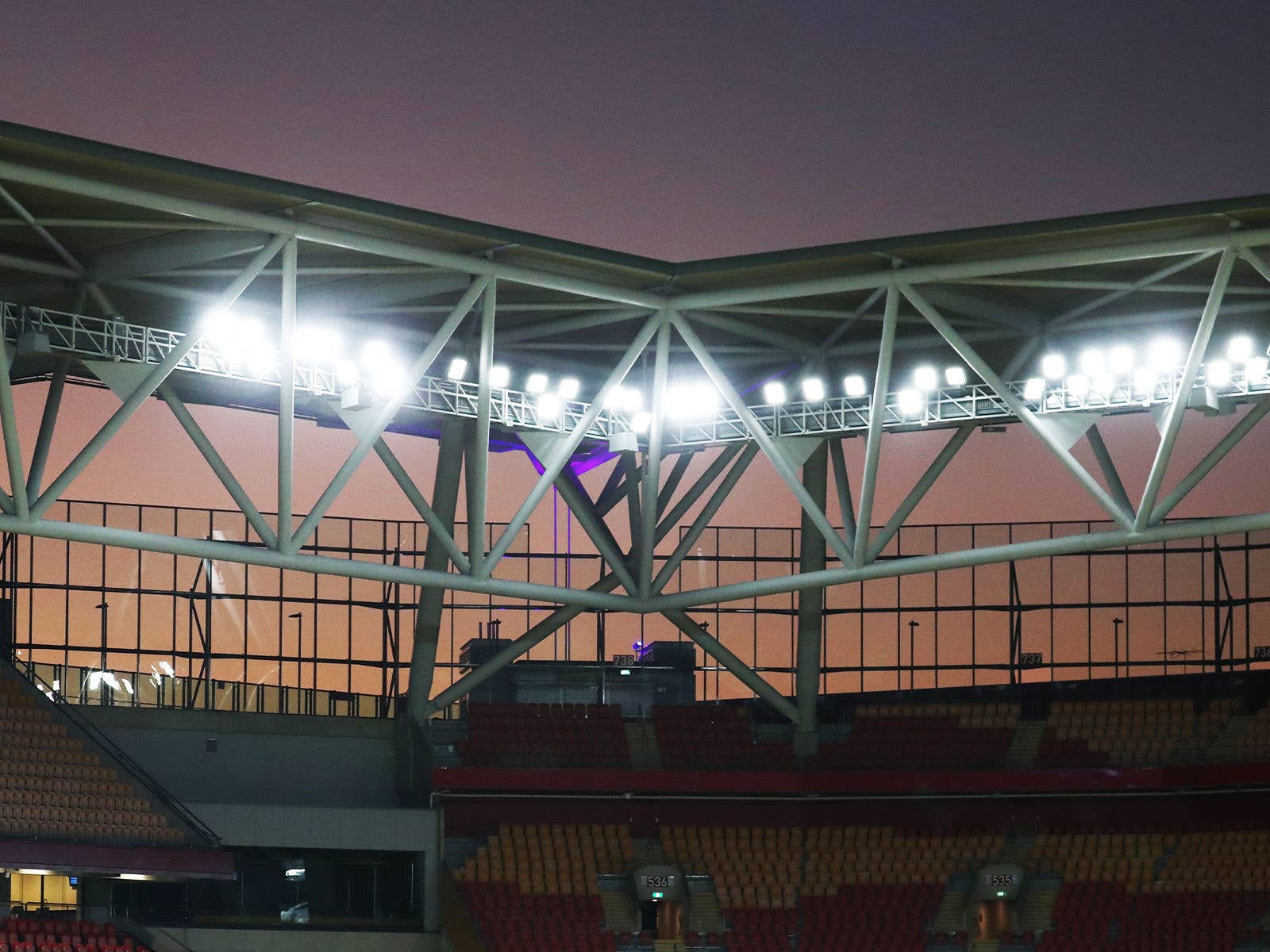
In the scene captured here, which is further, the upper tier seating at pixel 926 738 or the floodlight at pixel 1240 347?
the upper tier seating at pixel 926 738

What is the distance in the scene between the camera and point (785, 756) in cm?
4659

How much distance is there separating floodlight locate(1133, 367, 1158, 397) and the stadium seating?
20.4 metres

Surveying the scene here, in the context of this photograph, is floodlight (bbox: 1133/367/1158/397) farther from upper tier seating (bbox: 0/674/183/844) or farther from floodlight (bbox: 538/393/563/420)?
upper tier seating (bbox: 0/674/183/844)

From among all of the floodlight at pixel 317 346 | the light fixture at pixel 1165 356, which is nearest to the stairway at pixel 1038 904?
the light fixture at pixel 1165 356

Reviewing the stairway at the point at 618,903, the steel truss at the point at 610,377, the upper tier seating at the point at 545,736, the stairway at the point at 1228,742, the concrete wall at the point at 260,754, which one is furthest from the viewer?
the stairway at the point at 1228,742

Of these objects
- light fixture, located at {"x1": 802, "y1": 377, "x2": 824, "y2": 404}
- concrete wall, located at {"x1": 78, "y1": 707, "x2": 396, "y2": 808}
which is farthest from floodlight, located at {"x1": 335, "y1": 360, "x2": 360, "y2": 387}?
concrete wall, located at {"x1": 78, "y1": 707, "x2": 396, "y2": 808}

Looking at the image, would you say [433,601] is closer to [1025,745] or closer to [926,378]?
[926,378]

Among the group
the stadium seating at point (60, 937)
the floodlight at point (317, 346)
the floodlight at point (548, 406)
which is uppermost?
the floodlight at point (317, 346)

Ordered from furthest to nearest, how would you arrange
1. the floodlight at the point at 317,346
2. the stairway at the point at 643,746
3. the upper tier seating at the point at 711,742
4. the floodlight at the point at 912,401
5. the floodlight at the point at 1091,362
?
1. the upper tier seating at the point at 711,742
2. the stairway at the point at 643,746
3. the floodlight at the point at 912,401
4. the floodlight at the point at 1091,362
5. the floodlight at the point at 317,346

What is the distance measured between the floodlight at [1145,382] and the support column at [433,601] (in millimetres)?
15003

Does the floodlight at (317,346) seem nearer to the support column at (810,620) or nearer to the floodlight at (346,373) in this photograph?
the floodlight at (346,373)

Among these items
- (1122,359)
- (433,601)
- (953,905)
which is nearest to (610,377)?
(1122,359)

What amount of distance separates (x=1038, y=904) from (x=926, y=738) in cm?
559

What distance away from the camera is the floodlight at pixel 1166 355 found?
34875 mm
